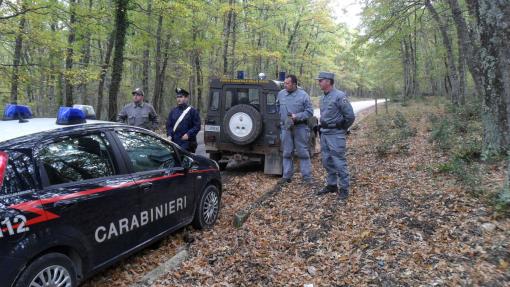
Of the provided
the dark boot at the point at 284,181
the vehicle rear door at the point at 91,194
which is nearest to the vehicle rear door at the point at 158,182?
the vehicle rear door at the point at 91,194

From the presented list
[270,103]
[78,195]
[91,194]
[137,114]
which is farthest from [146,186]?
[270,103]

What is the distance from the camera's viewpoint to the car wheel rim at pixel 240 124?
793 cm

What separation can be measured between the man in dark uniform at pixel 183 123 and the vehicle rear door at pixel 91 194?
3062 millimetres

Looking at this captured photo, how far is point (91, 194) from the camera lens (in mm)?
3354

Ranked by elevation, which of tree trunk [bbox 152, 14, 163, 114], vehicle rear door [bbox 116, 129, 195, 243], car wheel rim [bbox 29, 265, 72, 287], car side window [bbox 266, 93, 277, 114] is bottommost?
car wheel rim [bbox 29, 265, 72, 287]

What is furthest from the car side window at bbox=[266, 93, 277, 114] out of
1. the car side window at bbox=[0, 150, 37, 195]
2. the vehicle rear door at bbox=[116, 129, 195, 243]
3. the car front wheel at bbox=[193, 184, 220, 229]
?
the car side window at bbox=[0, 150, 37, 195]

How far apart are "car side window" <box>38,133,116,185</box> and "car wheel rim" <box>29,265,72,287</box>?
703 mm

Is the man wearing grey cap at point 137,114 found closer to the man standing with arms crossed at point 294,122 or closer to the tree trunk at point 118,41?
the man standing with arms crossed at point 294,122

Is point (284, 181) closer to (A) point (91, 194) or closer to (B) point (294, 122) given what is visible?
(B) point (294, 122)

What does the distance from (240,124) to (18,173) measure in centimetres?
538

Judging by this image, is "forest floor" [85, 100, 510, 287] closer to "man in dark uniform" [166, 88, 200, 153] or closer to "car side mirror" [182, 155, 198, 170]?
"car side mirror" [182, 155, 198, 170]

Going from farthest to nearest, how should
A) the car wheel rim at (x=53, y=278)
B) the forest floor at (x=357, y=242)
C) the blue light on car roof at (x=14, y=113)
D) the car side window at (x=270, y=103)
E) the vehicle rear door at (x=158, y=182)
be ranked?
the car side window at (x=270, y=103), the vehicle rear door at (x=158, y=182), the blue light on car roof at (x=14, y=113), the forest floor at (x=357, y=242), the car wheel rim at (x=53, y=278)

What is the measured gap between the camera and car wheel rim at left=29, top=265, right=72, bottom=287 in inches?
111

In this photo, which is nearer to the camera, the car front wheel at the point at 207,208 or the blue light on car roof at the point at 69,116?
the blue light on car roof at the point at 69,116
